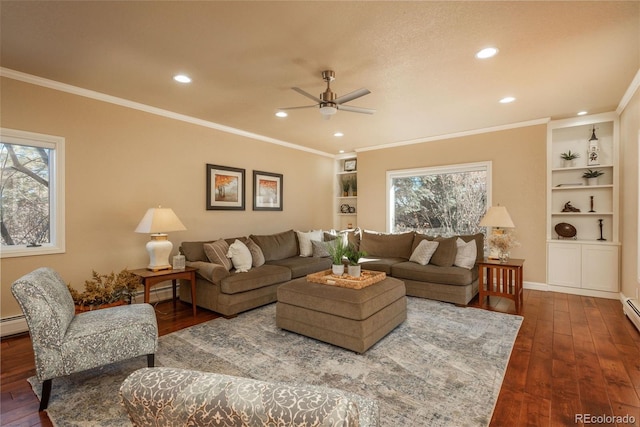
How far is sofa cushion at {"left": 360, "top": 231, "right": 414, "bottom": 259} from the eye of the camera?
5.12m

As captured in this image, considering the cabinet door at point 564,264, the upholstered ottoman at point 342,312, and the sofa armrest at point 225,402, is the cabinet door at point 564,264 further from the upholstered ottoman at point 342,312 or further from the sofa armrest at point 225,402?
the sofa armrest at point 225,402

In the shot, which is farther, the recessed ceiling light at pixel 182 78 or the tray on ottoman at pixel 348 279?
the recessed ceiling light at pixel 182 78

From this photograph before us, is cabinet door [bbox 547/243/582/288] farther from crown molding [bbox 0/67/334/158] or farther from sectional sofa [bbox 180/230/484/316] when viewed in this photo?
crown molding [bbox 0/67/334/158]

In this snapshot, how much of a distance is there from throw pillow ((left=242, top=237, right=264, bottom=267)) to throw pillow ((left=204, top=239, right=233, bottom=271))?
0.36 m

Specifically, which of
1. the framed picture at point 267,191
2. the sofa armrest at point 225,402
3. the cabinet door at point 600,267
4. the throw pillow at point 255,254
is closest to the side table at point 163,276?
the throw pillow at point 255,254

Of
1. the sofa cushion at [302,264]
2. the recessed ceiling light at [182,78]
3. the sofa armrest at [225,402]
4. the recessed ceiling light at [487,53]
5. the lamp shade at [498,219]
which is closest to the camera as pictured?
the sofa armrest at [225,402]

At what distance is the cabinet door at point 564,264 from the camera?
4.52 meters

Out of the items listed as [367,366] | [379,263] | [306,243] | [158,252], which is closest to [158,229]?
[158,252]

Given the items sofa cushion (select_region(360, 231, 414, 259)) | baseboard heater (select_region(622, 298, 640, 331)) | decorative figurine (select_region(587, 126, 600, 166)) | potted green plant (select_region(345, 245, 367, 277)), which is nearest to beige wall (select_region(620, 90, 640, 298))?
baseboard heater (select_region(622, 298, 640, 331))

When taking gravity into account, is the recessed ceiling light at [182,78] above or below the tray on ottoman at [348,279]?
above

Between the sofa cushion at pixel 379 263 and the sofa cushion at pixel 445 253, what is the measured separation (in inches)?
23.4

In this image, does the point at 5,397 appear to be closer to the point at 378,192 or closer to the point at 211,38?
the point at 211,38

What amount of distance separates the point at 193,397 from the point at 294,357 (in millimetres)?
2082

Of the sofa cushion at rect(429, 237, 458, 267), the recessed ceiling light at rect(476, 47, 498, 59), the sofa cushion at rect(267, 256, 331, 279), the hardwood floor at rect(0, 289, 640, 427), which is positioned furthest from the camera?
the sofa cushion at rect(267, 256, 331, 279)
